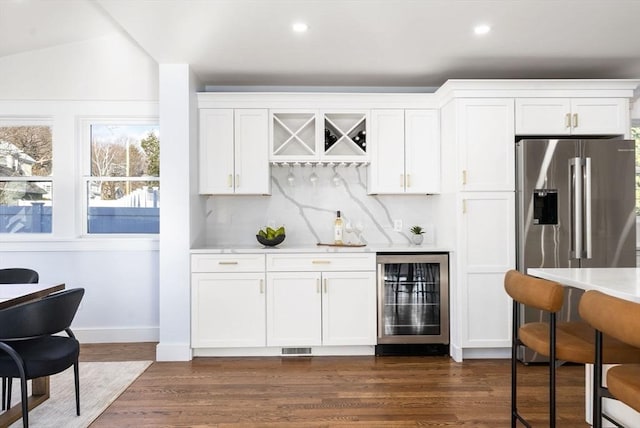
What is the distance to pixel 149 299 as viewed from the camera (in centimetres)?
450

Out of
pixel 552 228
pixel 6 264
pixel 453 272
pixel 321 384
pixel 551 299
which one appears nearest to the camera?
pixel 551 299

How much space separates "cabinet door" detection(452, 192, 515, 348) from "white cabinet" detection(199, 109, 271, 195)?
1851 mm

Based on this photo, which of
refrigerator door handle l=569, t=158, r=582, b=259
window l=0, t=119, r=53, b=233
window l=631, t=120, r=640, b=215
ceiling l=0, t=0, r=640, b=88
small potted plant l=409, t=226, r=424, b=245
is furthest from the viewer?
window l=631, t=120, r=640, b=215

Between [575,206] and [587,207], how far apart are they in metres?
0.11

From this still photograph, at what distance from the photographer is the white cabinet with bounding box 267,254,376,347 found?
12.9 ft

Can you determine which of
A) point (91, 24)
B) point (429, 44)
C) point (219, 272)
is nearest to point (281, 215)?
point (219, 272)

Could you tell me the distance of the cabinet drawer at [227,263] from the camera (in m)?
3.92

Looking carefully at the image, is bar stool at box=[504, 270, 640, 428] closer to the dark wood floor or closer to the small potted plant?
the dark wood floor

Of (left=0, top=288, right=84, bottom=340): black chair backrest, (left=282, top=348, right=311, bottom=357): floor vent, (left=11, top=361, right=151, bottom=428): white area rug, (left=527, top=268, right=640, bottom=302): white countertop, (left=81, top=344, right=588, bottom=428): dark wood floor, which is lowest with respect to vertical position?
(left=81, top=344, right=588, bottom=428): dark wood floor

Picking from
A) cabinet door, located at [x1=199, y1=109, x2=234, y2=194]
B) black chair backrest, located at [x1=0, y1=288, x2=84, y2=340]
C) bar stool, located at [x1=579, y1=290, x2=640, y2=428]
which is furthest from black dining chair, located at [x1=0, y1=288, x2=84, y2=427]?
bar stool, located at [x1=579, y1=290, x2=640, y2=428]

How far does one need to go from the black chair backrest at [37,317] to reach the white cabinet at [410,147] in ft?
8.98

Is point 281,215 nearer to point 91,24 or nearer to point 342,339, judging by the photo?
point 342,339

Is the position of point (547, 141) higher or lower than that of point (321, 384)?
higher

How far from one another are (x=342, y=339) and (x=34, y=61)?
155 inches
